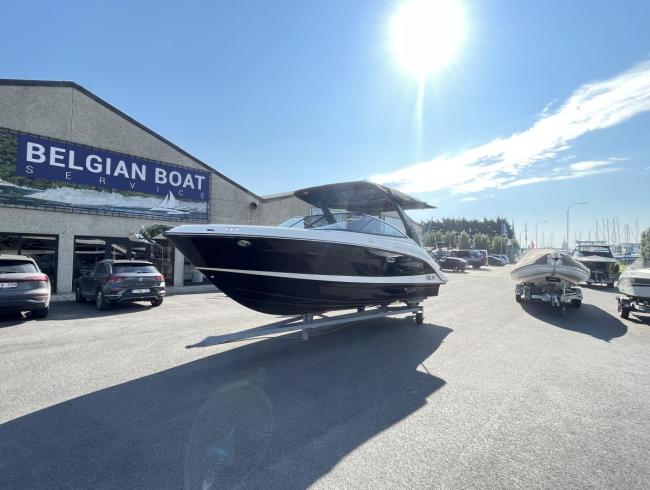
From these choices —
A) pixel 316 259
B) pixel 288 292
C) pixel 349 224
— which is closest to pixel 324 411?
pixel 288 292

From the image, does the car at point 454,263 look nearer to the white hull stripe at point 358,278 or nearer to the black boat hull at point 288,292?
the white hull stripe at point 358,278

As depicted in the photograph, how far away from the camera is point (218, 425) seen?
3.13 metres

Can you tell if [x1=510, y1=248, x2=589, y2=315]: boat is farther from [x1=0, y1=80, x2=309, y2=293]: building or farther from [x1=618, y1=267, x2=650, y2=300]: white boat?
[x1=0, y1=80, x2=309, y2=293]: building

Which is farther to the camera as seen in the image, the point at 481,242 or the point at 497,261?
the point at 481,242

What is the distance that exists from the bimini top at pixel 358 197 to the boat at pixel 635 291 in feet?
17.5

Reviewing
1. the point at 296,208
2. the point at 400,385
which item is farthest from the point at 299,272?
the point at 296,208

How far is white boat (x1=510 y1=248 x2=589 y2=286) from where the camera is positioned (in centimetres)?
941

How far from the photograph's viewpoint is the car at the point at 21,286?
7379mm

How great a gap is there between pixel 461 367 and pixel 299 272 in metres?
2.60

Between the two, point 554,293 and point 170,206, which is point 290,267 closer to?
point 554,293

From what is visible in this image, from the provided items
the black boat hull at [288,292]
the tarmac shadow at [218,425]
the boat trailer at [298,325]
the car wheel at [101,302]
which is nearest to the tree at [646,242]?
the boat trailer at [298,325]

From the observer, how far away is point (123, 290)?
31.4 feet

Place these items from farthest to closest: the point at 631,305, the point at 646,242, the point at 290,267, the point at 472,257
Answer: the point at 646,242 → the point at 472,257 → the point at 631,305 → the point at 290,267

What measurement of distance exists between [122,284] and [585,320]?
38.4 ft
